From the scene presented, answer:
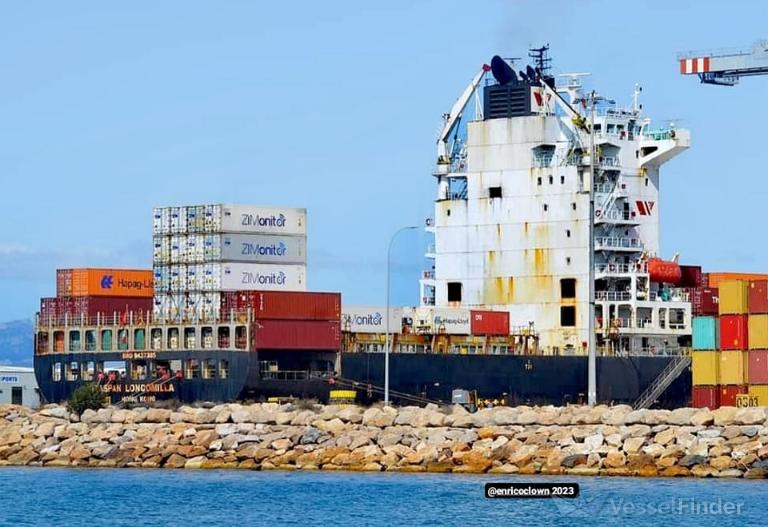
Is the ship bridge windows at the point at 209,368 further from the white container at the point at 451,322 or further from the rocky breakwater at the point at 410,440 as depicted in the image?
the white container at the point at 451,322

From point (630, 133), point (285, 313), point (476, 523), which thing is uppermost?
point (630, 133)

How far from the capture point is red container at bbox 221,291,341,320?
6231cm

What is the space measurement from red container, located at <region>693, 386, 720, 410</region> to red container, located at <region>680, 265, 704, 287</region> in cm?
1835

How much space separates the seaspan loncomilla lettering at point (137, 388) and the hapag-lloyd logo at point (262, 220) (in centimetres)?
579

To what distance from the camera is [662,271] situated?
73125 millimetres

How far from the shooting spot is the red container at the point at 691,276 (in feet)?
248

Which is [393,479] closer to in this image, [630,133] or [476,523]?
[476,523]

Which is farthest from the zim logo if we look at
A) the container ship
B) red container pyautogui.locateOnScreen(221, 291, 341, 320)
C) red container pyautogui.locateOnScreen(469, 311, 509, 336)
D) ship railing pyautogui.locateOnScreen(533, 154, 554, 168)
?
red container pyautogui.locateOnScreen(221, 291, 341, 320)

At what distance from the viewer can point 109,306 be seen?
220 feet

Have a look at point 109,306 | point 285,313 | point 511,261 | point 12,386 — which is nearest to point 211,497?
point 285,313

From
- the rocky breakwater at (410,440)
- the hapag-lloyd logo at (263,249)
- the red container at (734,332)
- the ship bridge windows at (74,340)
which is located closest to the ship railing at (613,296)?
the hapag-lloyd logo at (263,249)

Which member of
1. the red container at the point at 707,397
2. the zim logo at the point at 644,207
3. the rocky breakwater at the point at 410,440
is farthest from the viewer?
the zim logo at the point at 644,207

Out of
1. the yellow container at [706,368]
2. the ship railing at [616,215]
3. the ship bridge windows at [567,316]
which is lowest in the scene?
the yellow container at [706,368]

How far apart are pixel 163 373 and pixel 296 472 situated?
55.1ft
